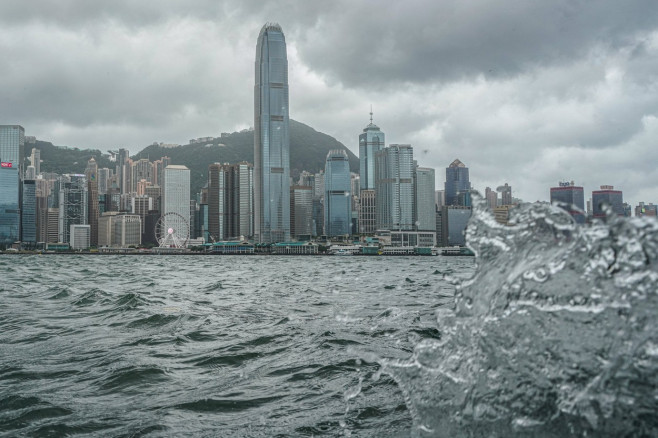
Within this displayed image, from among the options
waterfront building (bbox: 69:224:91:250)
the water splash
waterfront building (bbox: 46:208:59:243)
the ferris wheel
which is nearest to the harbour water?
the water splash

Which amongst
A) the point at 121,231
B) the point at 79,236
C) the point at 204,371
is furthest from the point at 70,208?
the point at 204,371

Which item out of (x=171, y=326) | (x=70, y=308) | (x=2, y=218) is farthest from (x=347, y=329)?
(x=2, y=218)

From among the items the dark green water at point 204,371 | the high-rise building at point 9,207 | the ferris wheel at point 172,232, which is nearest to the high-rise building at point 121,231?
the ferris wheel at point 172,232

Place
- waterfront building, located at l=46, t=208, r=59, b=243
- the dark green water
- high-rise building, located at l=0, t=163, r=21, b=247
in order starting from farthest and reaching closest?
1. waterfront building, located at l=46, t=208, r=59, b=243
2. high-rise building, located at l=0, t=163, r=21, b=247
3. the dark green water

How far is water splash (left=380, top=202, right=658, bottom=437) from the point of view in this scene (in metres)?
3.35

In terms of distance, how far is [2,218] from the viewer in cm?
16850

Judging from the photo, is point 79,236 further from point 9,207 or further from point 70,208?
point 9,207

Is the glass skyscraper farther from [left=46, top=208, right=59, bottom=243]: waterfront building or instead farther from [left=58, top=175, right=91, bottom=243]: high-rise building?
[left=46, top=208, right=59, bottom=243]: waterfront building

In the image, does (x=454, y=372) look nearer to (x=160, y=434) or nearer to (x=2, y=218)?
(x=160, y=434)

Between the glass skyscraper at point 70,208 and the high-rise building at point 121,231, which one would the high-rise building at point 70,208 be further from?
the high-rise building at point 121,231

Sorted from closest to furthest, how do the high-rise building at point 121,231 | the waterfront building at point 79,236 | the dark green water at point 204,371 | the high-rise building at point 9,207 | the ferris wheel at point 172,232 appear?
1. the dark green water at point 204,371
2. the ferris wheel at point 172,232
3. the high-rise building at point 9,207
4. the waterfront building at point 79,236
5. the high-rise building at point 121,231

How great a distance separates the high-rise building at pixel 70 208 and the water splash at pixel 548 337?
20887cm

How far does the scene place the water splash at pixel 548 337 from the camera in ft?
11.0

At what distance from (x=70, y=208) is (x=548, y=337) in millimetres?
215583
